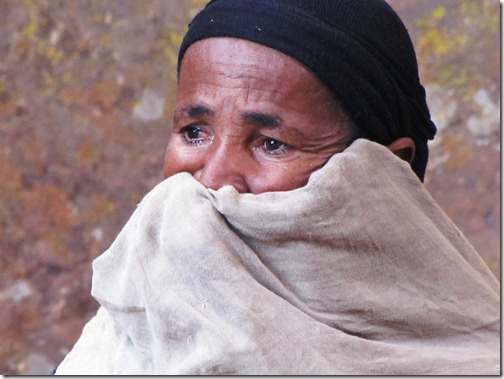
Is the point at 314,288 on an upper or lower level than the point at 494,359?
upper

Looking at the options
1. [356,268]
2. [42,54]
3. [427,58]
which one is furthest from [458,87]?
[356,268]

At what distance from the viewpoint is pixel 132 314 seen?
1280mm

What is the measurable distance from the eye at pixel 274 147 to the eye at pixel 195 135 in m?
0.09

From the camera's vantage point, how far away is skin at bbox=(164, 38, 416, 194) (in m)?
1.31

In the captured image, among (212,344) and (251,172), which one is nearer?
(212,344)

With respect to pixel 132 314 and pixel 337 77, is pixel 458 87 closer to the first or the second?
pixel 337 77

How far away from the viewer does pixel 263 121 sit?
132 centimetres

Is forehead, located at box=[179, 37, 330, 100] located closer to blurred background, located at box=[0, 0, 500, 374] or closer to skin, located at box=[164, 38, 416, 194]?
skin, located at box=[164, 38, 416, 194]

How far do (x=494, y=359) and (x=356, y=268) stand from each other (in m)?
0.27

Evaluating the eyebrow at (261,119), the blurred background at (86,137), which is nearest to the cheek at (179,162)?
the eyebrow at (261,119)

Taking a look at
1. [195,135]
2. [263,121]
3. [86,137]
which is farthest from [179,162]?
[86,137]

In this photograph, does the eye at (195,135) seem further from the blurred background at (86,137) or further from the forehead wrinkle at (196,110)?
the blurred background at (86,137)

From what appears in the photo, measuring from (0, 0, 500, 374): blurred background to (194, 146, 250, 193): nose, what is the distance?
132 centimetres

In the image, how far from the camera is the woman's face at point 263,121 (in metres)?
1.31
